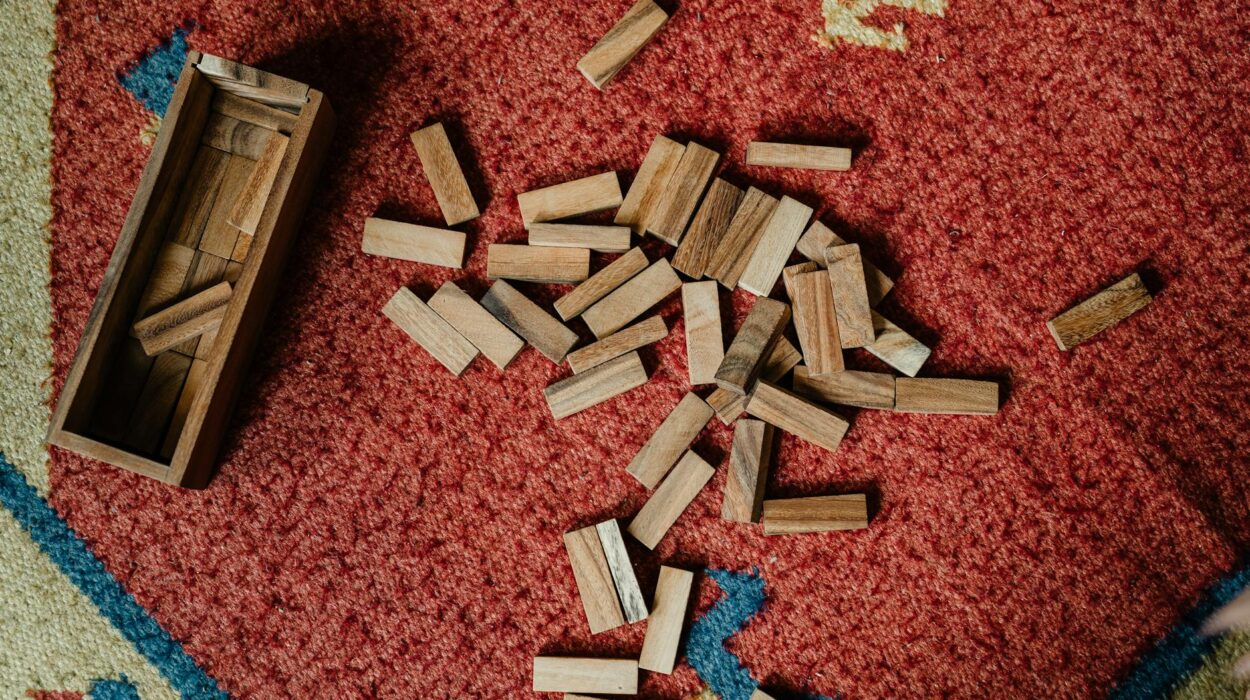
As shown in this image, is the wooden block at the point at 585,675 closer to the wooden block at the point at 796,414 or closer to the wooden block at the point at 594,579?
the wooden block at the point at 594,579

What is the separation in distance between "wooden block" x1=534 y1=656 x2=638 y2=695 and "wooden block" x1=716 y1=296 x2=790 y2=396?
0.34 metres

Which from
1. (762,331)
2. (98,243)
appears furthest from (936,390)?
(98,243)

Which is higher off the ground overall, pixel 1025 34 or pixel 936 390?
pixel 1025 34

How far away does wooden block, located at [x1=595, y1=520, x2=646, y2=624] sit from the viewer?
3.07ft

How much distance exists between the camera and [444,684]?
97 cm

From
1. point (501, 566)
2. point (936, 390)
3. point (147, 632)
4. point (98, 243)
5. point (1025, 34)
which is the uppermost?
point (1025, 34)

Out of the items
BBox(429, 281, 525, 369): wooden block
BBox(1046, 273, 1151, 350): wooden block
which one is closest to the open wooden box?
BBox(429, 281, 525, 369): wooden block

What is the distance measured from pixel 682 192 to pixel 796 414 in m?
0.28

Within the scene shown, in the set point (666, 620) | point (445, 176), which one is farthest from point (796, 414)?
point (445, 176)

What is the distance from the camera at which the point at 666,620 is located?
0.94 metres

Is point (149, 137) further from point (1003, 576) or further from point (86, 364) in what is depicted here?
Answer: point (1003, 576)

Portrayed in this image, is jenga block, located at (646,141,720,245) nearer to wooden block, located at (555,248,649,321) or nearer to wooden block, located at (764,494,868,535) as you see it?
wooden block, located at (555,248,649,321)

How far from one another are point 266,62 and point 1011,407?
3.14 feet

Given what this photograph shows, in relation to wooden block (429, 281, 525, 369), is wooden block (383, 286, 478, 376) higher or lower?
lower
